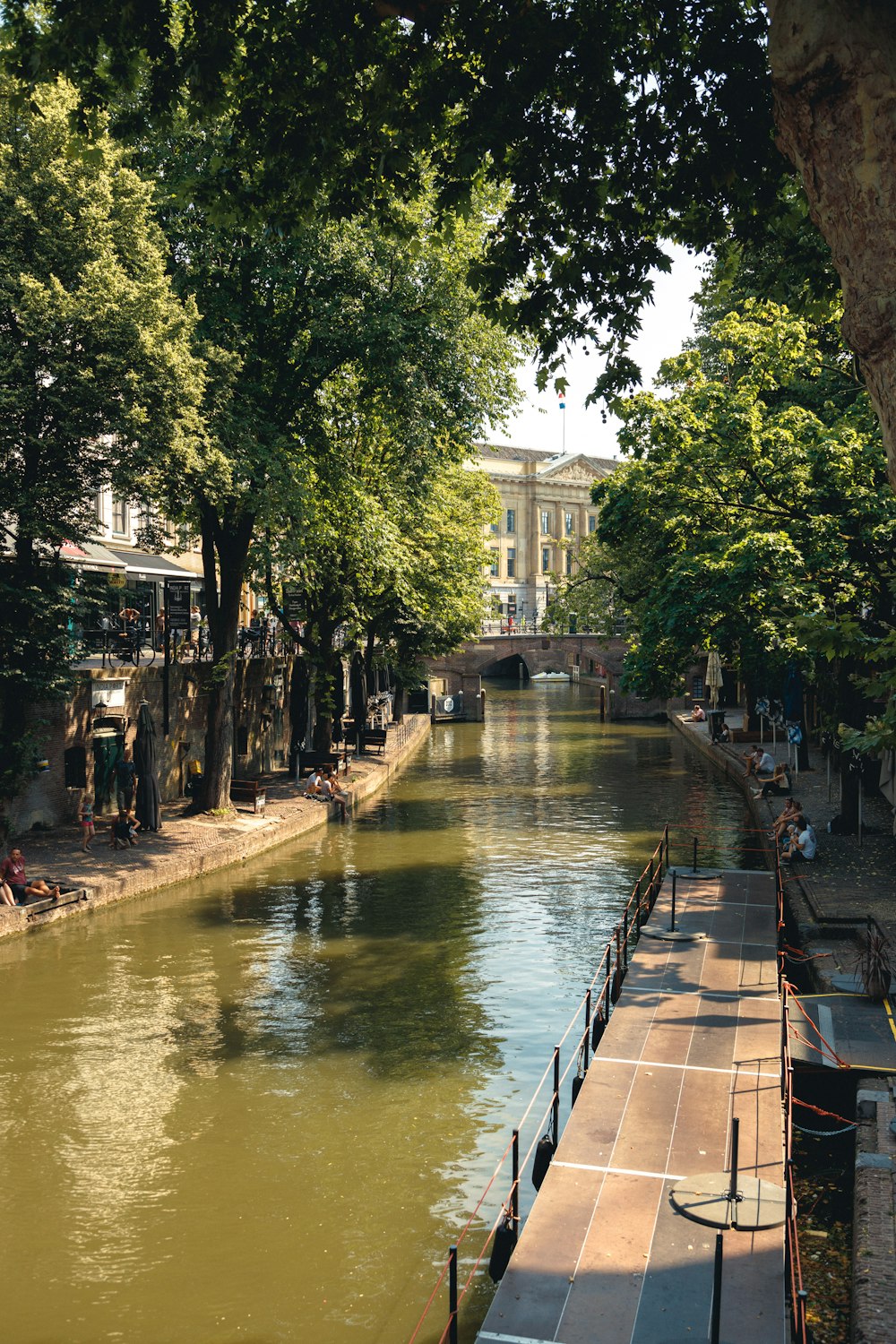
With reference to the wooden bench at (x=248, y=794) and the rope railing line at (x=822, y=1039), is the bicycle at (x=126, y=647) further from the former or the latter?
the rope railing line at (x=822, y=1039)

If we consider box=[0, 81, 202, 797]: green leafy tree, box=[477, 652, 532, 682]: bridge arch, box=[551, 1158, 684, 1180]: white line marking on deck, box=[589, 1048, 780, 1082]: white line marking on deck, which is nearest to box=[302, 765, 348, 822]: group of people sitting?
box=[0, 81, 202, 797]: green leafy tree

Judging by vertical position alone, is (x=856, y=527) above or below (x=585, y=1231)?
above

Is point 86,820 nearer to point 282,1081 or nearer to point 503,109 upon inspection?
point 282,1081

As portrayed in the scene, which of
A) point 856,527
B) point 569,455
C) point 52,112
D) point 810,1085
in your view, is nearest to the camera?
point 810,1085

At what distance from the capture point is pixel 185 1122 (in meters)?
13.1

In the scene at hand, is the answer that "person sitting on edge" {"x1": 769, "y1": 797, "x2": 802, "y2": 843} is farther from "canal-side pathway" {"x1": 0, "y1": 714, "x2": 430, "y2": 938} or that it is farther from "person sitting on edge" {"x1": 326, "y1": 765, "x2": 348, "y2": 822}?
"person sitting on edge" {"x1": 326, "y1": 765, "x2": 348, "y2": 822}

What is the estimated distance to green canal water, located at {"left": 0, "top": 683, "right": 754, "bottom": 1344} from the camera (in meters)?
9.91

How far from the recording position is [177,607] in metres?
30.1

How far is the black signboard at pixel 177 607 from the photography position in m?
30.0

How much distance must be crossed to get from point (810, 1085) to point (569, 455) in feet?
353

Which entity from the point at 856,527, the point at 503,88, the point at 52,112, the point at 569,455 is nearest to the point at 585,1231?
the point at 503,88

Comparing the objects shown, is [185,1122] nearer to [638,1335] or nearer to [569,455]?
[638,1335]

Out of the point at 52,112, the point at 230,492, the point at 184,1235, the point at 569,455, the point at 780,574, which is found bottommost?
the point at 184,1235

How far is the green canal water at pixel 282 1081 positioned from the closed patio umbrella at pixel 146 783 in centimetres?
245
